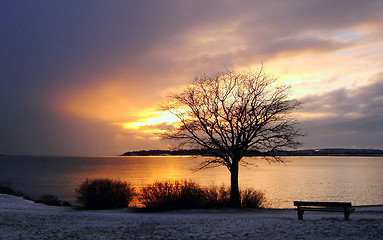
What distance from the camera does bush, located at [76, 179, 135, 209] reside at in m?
22.8

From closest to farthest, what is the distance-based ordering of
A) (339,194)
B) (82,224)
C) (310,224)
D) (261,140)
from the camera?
(310,224)
(82,224)
(261,140)
(339,194)

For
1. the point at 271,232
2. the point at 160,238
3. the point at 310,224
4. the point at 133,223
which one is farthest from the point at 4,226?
the point at 310,224

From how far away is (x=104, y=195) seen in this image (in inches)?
900

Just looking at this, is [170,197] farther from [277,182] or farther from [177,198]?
[277,182]

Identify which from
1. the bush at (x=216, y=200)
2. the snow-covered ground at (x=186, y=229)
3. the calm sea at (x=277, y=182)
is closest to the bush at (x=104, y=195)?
the bush at (x=216, y=200)

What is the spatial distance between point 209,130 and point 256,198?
5.66 meters

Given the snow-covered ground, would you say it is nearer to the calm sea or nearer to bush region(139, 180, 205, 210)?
bush region(139, 180, 205, 210)

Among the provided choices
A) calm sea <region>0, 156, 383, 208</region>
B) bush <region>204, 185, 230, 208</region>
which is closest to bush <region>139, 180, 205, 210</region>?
bush <region>204, 185, 230, 208</region>

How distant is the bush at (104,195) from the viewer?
2284cm

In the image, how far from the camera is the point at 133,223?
14.6m

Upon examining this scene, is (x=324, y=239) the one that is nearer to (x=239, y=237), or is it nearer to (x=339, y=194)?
(x=239, y=237)

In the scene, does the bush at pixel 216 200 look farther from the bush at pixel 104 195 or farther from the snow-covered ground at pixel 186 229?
the snow-covered ground at pixel 186 229

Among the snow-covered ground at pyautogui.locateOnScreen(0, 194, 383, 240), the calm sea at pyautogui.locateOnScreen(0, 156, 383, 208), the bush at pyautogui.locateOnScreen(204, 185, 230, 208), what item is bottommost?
the calm sea at pyautogui.locateOnScreen(0, 156, 383, 208)

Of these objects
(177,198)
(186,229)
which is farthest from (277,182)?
(186,229)
